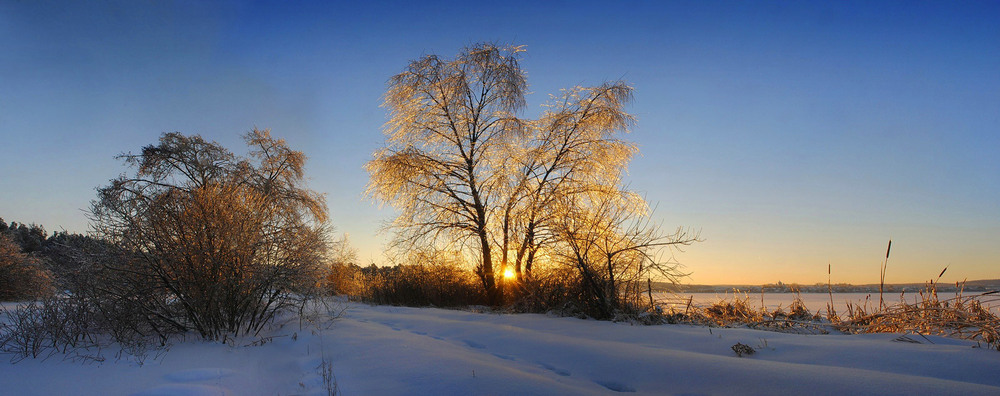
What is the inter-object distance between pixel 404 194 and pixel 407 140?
1.40 m

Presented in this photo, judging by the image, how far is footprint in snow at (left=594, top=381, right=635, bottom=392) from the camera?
313 cm

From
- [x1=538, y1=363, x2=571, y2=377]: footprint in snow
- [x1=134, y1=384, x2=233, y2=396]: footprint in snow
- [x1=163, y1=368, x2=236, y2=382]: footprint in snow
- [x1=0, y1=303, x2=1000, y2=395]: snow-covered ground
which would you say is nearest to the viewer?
[x1=0, y1=303, x2=1000, y2=395]: snow-covered ground

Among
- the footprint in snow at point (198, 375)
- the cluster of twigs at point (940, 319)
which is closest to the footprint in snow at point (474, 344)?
the footprint in snow at point (198, 375)

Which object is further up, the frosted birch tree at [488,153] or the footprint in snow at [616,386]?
the frosted birch tree at [488,153]

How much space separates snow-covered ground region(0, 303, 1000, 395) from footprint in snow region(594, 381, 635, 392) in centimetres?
2

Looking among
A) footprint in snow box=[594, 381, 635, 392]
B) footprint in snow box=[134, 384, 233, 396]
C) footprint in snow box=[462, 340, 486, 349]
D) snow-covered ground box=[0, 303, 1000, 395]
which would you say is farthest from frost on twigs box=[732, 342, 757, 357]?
footprint in snow box=[134, 384, 233, 396]

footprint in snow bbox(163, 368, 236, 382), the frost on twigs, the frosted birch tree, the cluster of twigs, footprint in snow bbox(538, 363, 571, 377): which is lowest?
footprint in snow bbox(538, 363, 571, 377)

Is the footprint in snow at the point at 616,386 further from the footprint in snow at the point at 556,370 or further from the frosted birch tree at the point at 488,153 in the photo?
the frosted birch tree at the point at 488,153

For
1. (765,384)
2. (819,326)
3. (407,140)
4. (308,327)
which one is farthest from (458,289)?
(765,384)

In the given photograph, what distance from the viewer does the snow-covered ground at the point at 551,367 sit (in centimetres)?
286

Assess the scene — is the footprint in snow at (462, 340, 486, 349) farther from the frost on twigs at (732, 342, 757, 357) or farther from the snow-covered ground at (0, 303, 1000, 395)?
the frost on twigs at (732, 342, 757, 357)

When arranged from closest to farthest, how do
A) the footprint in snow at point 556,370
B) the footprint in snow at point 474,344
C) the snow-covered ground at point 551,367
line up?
the snow-covered ground at point 551,367
the footprint in snow at point 556,370
the footprint in snow at point 474,344

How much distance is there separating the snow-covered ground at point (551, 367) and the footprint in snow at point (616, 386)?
18 millimetres

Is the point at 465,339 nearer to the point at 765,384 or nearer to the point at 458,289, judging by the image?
the point at 765,384
